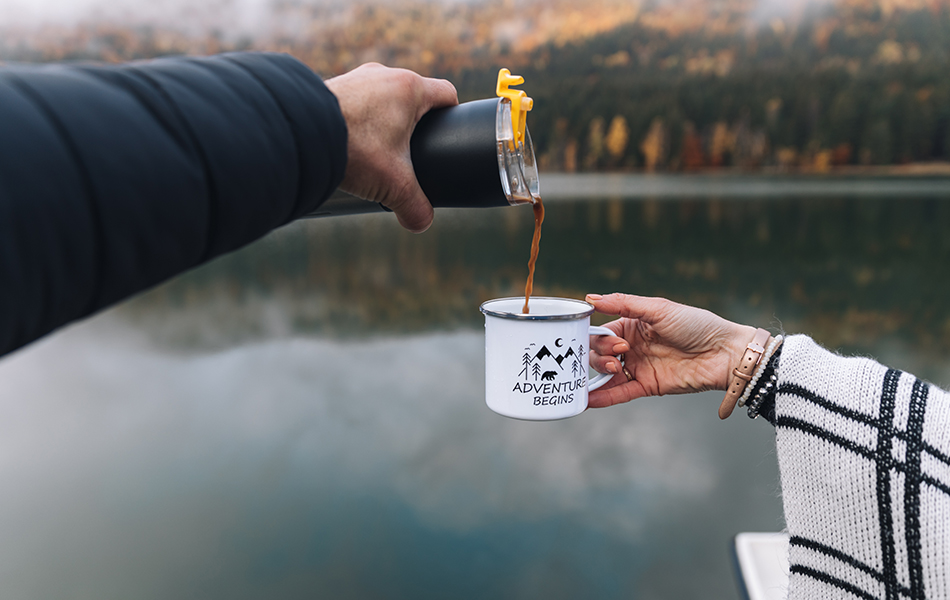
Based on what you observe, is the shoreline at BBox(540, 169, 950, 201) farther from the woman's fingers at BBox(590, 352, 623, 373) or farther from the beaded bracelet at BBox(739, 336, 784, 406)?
the beaded bracelet at BBox(739, 336, 784, 406)

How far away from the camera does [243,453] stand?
5312mm

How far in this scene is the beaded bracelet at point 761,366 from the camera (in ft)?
2.83

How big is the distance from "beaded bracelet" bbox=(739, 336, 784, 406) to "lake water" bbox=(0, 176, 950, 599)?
8 centimetres

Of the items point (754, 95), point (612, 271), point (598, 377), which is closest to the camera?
point (598, 377)

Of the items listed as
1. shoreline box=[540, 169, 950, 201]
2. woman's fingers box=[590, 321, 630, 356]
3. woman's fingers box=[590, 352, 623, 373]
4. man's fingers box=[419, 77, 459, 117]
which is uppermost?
man's fingers box=[419, 77, 459, 117]

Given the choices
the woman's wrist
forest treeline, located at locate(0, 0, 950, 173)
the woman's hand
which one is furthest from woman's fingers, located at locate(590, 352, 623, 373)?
forest treeline, located at locate(0, 0, 950, 173)

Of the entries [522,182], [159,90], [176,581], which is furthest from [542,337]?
[176,581]

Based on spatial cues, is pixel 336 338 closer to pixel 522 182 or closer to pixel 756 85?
pixel 522 182

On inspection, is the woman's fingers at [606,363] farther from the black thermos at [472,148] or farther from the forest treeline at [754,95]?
the forest treeline at [754,95]

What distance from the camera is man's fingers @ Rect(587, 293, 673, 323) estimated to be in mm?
967

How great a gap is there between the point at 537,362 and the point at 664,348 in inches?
15.0

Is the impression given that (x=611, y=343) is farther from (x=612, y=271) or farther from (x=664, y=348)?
(x=612, y=271)

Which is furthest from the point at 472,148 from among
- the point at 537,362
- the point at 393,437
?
the point at 393,437

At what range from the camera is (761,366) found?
86cm
